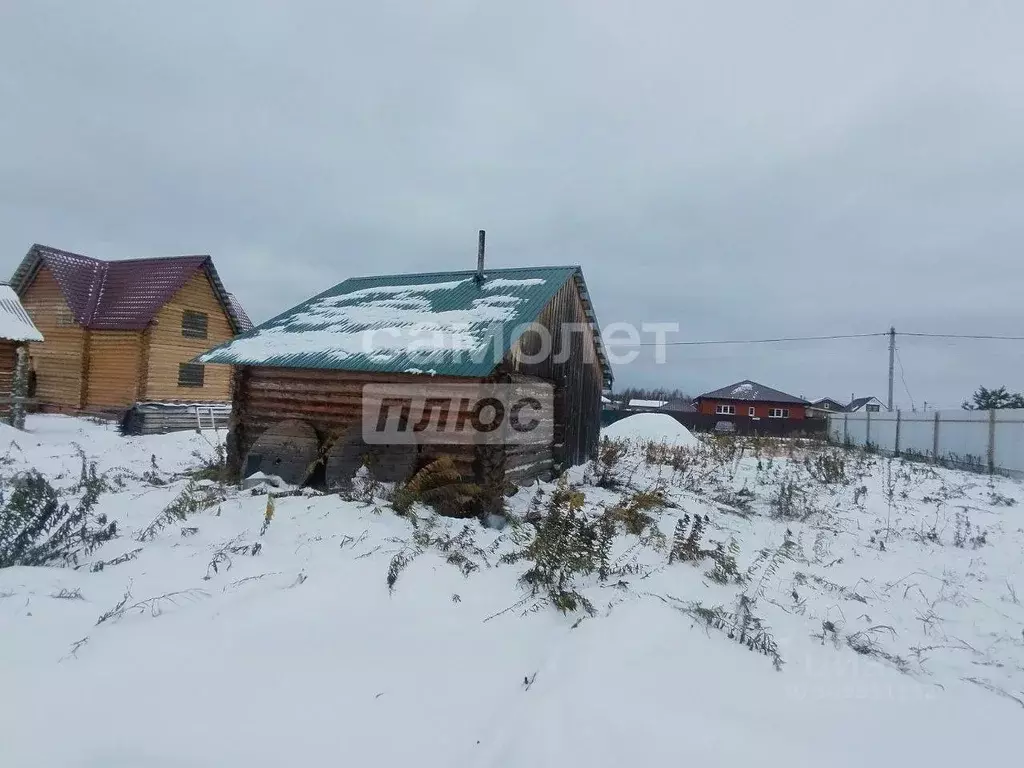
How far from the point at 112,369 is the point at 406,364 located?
19.3 metres

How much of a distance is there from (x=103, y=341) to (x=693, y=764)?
2623 centimetres

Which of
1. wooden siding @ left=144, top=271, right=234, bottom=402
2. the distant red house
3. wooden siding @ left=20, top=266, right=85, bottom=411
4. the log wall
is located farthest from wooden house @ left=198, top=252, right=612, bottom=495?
the distant red house

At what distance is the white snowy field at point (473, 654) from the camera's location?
2996 mm

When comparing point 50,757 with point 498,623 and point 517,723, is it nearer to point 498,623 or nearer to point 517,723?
point 517,723

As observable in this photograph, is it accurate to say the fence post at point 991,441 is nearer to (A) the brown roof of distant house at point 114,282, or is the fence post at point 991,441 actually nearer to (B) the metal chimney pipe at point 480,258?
(B) the metal chimney pipe at point 480,258

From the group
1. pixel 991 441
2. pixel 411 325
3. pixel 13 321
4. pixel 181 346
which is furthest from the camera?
pixel 181 346

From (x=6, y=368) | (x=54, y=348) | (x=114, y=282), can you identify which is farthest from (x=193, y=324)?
(x=6, y=368)

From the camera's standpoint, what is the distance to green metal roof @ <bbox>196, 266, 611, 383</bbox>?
29.7 ft

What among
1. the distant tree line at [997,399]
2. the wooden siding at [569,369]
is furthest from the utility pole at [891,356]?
the wooden siding at [569,369]

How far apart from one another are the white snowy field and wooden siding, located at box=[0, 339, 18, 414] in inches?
597

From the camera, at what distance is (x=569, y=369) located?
12492mm

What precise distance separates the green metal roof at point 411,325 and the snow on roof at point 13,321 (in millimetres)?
11133

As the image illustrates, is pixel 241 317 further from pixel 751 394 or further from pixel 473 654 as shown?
pixel 751 394

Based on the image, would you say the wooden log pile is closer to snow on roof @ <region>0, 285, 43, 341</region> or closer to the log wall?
snow on roof @ <region>0, 285, 43, 341</region>
